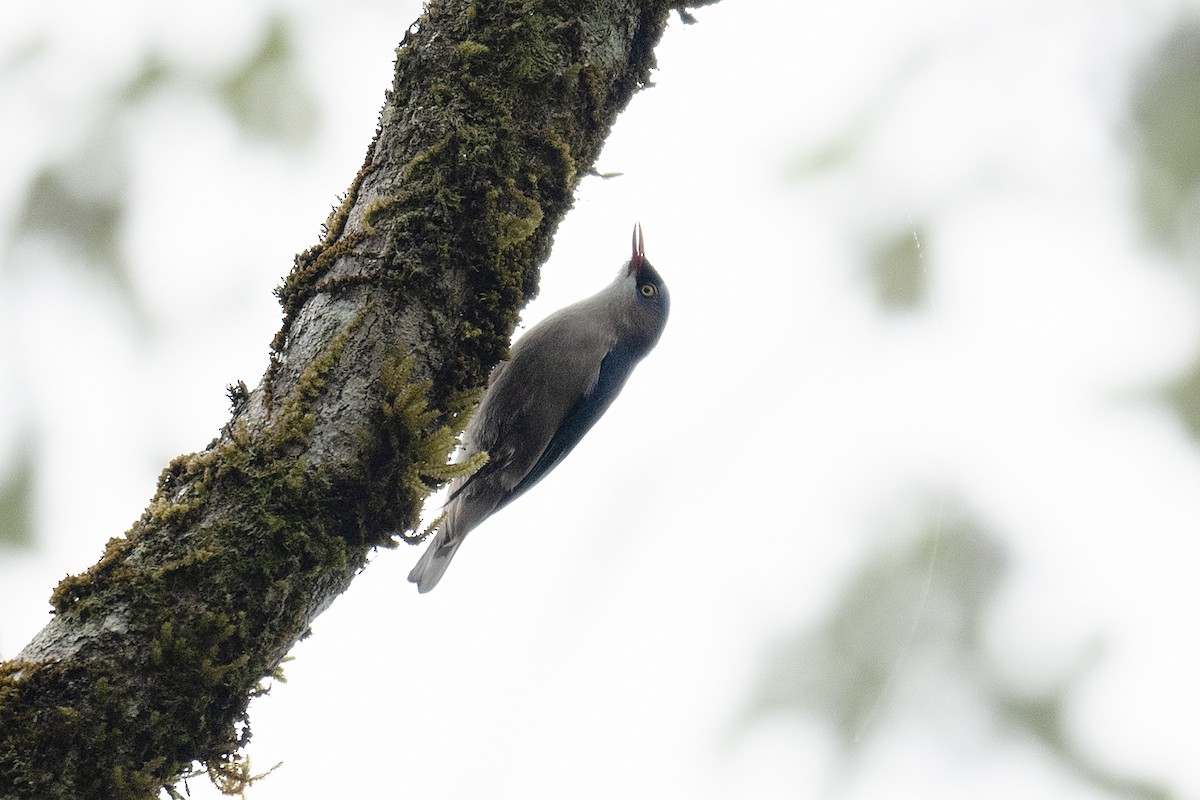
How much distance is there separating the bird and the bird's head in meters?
0.39

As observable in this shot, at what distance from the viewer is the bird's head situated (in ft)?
17.9

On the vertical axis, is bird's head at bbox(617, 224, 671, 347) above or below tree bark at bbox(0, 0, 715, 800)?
below

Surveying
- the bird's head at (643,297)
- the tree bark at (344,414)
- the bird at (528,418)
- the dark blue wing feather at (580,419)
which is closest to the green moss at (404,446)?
the tree bark at (344,414)

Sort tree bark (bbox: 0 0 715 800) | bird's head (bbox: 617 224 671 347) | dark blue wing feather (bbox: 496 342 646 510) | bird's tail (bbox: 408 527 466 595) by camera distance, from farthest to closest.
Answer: bird's head (bbox: 617 224 671 347)
dark blue wing feather (bbox: 496 342 646 510)
bird's tail (bbox: 408 527 466 595)
tree bark (bbox: 0 0 715 800)

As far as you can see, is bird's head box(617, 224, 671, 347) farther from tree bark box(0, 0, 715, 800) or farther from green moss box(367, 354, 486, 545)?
green moss box(367, 354, 486, 545)

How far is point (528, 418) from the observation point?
479 cm

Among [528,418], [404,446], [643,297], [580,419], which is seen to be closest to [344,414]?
[404,446]

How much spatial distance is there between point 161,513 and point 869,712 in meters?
3.22

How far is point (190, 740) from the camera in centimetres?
209

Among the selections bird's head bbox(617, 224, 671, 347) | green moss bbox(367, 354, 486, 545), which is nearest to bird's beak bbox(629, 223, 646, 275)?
bird's head bbox(617, 224, 671, 347)

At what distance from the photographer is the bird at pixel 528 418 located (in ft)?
15.5

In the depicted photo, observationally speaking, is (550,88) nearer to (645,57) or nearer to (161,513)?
(645,57)

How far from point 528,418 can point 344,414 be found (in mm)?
2447

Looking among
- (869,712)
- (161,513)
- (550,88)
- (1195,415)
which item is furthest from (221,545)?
(1195,415)
